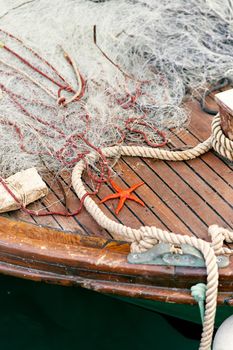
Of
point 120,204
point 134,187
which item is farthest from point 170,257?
point 134,187

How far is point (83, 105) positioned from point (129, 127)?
34cm

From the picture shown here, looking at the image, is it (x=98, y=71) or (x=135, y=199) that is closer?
(x=135, y=199)

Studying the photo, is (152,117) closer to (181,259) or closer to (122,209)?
(122,209)

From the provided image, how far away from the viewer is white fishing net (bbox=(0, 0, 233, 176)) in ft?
12.6

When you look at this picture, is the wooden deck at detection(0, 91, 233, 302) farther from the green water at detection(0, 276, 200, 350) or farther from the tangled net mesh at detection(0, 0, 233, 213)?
the green water at detection(0, 276, 200, 350)

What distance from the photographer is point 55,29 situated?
4.59 metres

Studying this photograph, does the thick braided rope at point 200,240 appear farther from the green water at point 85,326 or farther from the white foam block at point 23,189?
the green water at point 85,326

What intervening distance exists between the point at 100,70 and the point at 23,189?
1.18 meters

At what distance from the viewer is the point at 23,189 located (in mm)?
3508

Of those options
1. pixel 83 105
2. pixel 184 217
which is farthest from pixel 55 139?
pixel 184 217

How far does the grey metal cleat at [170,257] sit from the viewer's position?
3104 mm

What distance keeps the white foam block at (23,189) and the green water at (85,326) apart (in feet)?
2.58

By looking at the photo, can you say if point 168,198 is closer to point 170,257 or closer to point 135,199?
point 135,199

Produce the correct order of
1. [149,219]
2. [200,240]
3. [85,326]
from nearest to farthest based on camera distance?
[200,240], [149,219], [85,326]
